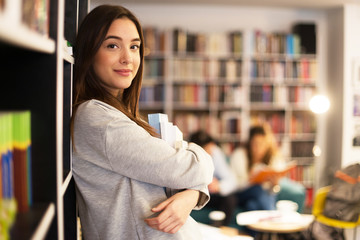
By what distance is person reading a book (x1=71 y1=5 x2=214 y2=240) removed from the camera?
107cm

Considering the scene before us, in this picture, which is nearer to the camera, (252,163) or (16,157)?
(16,157)

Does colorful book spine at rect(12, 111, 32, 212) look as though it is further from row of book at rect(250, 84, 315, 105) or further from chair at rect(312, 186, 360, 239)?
row of book at rect(250, 84, 315, 105)

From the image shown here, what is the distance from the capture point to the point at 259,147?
4.02m

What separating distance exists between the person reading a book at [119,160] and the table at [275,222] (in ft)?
6.46

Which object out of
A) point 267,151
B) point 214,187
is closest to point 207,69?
point 267,151

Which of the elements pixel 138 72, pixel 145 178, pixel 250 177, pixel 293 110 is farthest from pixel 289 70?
pixel 145 178

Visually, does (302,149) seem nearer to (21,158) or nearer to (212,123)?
(212,123)

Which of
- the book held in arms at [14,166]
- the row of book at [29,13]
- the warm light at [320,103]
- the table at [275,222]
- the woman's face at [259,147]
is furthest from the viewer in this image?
the warm light at [320,103]

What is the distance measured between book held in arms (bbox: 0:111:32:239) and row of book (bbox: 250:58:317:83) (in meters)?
4.71

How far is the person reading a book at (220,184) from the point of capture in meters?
3.73

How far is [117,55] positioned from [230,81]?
410 cm

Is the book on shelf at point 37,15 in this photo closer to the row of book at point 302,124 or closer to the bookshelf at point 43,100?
the bookshelf at point 43,100

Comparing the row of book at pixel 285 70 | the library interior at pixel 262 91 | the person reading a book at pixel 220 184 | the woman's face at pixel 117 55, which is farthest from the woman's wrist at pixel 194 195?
the row of book at pixel 285 70

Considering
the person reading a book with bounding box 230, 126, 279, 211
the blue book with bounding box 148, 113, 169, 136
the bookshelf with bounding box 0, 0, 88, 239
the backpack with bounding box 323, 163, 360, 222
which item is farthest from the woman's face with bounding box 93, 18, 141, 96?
the backpack with bounding box 323, 163, 360, 222
